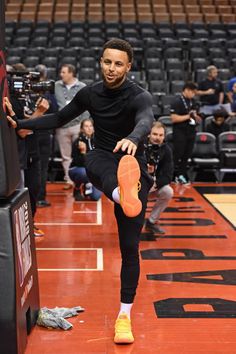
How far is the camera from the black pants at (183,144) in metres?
10.4

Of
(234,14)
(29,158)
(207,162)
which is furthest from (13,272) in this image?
(234,14)

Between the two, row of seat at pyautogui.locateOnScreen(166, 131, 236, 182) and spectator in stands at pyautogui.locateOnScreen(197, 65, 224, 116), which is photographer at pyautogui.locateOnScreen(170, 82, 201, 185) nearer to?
row of seat at pyautogui.locateOnScreen(166, 131, 236, 182)

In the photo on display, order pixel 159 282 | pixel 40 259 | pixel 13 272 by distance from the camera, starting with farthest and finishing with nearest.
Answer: pixel 40 259 < pixel 159 282 < pixel 13 272

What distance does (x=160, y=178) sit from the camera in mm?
6660

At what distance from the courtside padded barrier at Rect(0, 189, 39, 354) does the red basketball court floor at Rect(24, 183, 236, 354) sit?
0.71ft

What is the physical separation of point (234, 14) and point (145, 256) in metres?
14.5

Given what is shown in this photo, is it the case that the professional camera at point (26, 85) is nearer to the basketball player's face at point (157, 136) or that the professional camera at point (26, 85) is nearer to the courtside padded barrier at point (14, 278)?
the courtside padded barrier at point (14, 278)

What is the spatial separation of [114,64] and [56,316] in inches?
62.4

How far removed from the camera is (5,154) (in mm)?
3373

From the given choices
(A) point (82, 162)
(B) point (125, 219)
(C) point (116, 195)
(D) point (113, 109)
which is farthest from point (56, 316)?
(A) point (82, 162)

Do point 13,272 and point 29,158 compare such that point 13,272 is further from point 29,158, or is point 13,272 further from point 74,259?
point 29,158

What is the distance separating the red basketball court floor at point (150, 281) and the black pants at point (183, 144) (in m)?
2.03

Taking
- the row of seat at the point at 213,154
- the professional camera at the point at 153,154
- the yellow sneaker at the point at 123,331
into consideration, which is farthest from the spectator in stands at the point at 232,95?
the yellow sneaker at the point at 123,331

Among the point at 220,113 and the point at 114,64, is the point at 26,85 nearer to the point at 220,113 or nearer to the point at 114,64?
the point at 114,64
